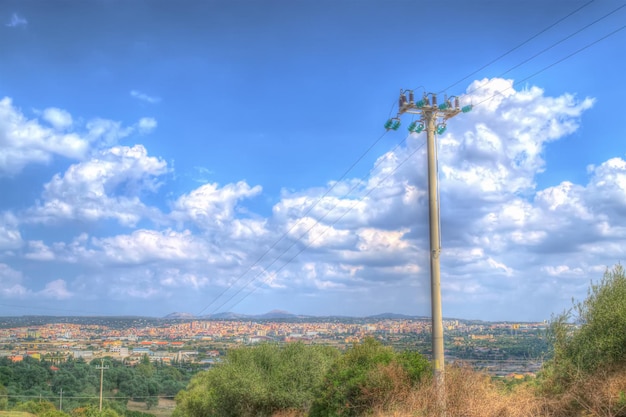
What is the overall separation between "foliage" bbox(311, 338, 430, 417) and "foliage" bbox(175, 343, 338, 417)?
8.08 metres

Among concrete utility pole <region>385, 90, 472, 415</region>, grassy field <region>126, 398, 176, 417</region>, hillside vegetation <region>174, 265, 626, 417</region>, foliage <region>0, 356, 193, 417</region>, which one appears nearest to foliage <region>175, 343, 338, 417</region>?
hillside vegetation <region>174, 265, 626, 417</region>

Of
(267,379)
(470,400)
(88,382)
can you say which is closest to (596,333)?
(470,400)

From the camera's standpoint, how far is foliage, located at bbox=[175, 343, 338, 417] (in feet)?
112

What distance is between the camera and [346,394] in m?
22.6

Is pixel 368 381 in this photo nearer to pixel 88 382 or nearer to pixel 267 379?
pixel 267 379

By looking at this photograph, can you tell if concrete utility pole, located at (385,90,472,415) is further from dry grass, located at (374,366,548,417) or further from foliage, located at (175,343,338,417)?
foliage, located at (175,343,338,417)

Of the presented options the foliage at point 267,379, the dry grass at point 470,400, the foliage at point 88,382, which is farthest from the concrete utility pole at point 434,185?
the foliage at point 88,382

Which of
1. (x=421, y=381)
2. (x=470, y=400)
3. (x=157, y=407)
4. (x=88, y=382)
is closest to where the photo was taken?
(x=470, y=400)

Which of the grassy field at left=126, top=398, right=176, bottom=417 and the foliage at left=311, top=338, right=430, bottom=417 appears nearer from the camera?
the foliage at left=311, top=338, right=430, bottom=417

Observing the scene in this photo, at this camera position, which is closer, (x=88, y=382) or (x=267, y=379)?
(x=267, y=379)

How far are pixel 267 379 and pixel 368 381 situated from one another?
15821mm

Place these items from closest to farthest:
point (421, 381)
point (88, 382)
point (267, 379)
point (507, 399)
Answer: point (507, 399), point (421, 381), point (267, 379), point (88, 382)

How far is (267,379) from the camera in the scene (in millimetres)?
35812

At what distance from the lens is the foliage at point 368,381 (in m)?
20.8
